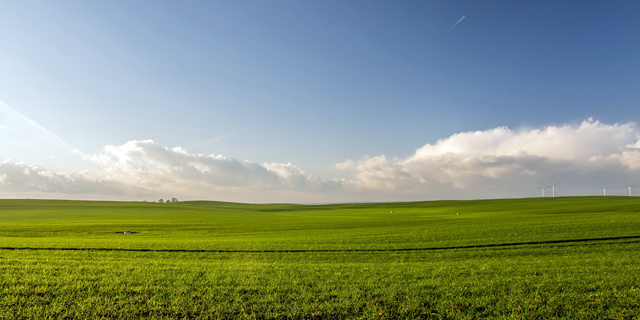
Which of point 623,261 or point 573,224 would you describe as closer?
point 623,261

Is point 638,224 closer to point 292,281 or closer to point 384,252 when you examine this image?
point 384,252

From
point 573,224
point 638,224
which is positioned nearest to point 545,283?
point 573,224

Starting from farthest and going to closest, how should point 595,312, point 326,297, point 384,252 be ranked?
1. point 384,252
2. point 326,297
3. point 595,312

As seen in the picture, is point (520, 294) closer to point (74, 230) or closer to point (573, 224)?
point (573, 224)

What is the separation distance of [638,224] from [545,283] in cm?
2170

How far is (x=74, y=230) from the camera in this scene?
27.0m

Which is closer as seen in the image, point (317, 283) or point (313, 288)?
point (313, 288)

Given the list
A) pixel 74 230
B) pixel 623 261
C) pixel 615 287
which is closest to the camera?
pixel 615 287

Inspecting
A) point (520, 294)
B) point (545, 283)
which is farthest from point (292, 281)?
point (545, 283)

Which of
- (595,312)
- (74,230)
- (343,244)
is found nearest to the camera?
(595,312)

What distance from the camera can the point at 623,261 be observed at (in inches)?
512

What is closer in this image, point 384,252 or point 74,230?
point 384,252

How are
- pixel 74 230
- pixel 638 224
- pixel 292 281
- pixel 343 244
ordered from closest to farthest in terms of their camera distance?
pixel 292 281, pixel 343 244, pixel 638 224, pixel 74 230

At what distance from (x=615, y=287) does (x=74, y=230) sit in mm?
35874
